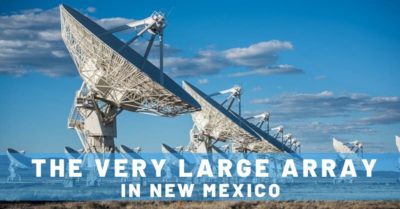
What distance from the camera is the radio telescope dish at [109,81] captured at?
40.7m

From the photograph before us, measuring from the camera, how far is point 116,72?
A: 137 ft

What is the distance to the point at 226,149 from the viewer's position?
78.7 meters

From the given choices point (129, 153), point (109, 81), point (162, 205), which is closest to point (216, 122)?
point (129, 153)

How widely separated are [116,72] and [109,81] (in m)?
1.81

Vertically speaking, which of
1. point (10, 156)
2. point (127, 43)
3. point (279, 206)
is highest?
point (127, 43)

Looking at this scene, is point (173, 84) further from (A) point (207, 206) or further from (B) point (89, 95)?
(A) point (207, 206)

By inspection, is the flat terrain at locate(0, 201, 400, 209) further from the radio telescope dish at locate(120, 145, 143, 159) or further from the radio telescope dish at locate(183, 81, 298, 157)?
the radio telescope dish at locate(120, 145, 143, 159)

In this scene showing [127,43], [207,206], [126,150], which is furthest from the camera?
[126,150]

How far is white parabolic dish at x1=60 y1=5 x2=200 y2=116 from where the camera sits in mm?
40469

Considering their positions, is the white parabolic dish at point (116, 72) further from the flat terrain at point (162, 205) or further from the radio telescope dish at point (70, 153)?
the radio telescope dish at point (70, 153)

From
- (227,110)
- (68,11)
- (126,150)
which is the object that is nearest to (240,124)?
(227,110)

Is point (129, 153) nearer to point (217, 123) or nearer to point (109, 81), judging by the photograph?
point (217, 123)

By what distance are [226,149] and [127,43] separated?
37.2m

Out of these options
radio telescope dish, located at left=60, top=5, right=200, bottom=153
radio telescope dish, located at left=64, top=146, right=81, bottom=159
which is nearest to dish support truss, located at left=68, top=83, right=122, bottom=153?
→ radio telescope dish, located at left=60, top=5, right=200, bottom=153
